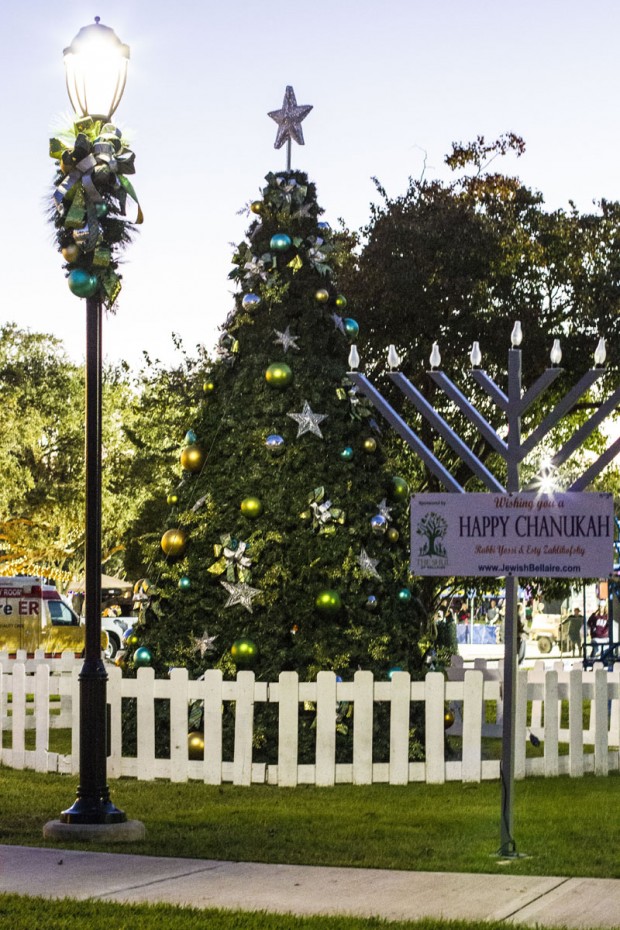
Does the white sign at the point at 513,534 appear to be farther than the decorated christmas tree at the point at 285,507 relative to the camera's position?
No

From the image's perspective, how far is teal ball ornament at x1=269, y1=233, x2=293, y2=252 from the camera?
12.7 meters

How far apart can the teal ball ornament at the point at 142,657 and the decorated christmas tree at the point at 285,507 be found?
2cm

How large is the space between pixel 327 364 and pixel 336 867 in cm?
582

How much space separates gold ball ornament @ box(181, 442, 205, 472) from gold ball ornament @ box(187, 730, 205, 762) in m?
2.38

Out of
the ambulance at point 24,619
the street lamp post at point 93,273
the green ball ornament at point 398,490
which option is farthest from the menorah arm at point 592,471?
the ambulance at point 24,619

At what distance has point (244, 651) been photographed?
37.9 feet

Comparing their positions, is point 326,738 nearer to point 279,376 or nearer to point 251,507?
point 251,507

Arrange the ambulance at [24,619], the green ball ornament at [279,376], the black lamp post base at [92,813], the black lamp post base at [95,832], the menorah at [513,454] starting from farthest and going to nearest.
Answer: the ambulance at [24,619]
the green ball ornament at [279,376]
the black lamp post base at [92,813]
the black lamp post base at [95,832]
the menorah at [513,454]

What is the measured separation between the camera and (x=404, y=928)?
233 inches

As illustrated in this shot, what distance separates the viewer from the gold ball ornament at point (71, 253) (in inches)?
365

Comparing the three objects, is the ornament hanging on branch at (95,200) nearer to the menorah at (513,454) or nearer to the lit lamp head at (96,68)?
the lit lamp head at (96,68)

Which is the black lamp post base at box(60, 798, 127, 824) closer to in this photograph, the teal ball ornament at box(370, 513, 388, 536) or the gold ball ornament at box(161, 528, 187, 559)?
the gold ball ornament at box(161, 528, 187, 559)

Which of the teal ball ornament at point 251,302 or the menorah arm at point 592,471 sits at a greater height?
the teal ball ornament at point 251,302

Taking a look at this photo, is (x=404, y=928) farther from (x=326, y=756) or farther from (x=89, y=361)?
(x=326, y=756)
